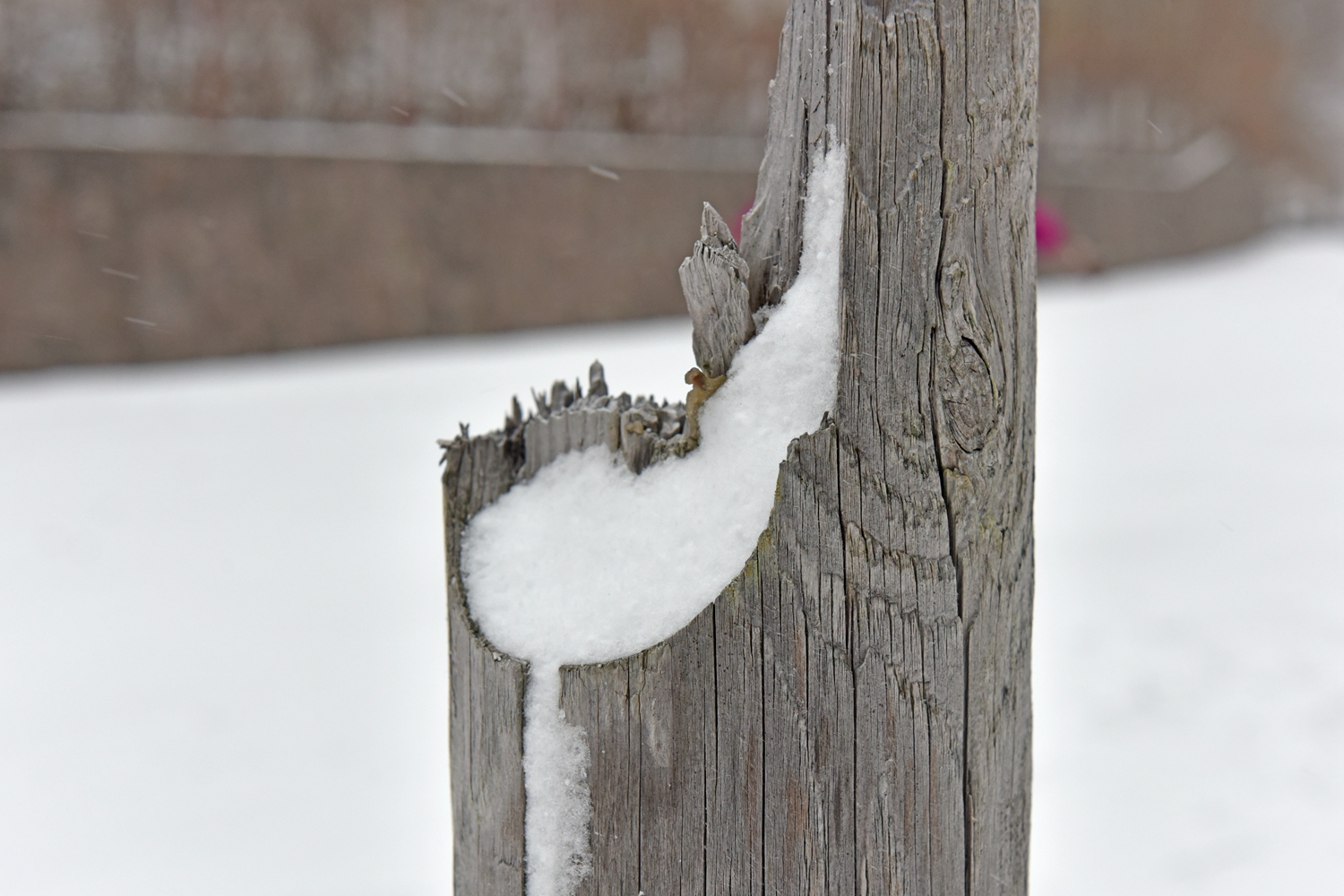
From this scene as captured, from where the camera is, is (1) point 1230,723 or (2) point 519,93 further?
(2) point 519,93

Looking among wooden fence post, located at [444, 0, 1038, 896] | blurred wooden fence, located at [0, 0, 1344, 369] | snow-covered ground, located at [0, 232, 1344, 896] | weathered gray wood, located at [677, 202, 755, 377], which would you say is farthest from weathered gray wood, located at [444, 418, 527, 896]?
blurred wooden fence, located at [0, 0, 1344, 369]

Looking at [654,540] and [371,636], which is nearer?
[654,540]

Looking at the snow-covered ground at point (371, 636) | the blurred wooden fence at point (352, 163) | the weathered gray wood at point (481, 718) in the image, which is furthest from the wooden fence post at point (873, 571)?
the blurred wooden fence at point (352, 163)

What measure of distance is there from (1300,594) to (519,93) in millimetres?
7813

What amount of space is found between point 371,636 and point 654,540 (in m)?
2.82

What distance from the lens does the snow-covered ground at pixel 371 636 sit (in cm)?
251

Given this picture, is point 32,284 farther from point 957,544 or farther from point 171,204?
point 957,544

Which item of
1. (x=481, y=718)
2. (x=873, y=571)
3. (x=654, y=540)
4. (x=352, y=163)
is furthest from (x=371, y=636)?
(x=352, y=163)

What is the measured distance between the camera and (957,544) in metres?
1.08

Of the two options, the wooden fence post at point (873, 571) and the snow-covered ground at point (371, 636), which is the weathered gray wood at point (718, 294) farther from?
the snow-covered ground at point (371, 636)

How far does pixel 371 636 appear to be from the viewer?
3656 millimetres

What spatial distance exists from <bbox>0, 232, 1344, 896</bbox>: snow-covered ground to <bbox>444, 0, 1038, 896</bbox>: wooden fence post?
1.53 metres

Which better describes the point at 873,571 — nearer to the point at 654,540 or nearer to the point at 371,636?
the point at 654,540

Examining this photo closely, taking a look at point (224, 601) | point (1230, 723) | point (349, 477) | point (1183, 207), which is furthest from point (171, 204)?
point (1183, 207)
